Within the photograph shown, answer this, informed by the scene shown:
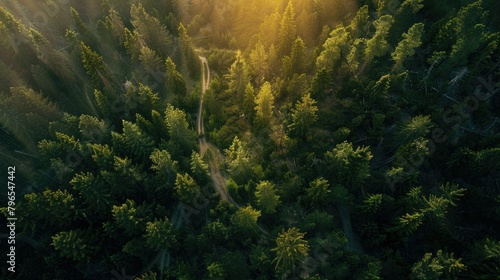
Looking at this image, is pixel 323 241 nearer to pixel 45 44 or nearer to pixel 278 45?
pixel 278 45

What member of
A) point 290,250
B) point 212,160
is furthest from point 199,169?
point 290,250

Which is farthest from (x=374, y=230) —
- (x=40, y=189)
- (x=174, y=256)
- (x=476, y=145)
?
(x=40, y=189)

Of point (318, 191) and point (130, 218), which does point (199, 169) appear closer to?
point (130, 218)

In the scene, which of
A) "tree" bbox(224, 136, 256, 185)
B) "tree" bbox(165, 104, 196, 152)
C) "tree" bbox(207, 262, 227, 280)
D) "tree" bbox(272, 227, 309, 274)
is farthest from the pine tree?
"tree" bbox(272, 227, 309, 274)

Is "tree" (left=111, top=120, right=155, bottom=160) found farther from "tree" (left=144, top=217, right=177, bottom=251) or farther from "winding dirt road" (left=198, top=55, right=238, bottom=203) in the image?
"tree" (left=144, top=217, right=177, bottom=251)

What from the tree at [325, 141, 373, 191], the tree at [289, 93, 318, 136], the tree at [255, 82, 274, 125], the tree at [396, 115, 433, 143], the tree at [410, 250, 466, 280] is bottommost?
the tree at [410, 250, 466, 280]
